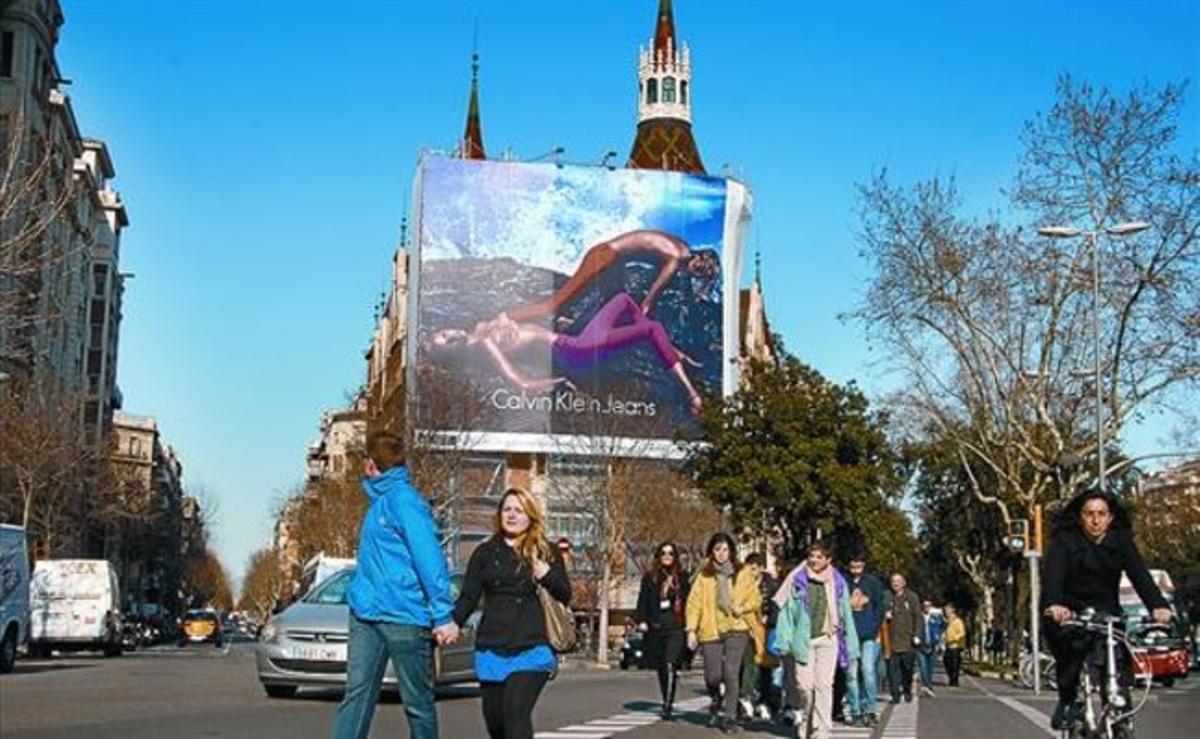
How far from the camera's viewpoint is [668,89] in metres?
108

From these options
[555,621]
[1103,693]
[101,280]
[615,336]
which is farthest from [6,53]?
[1103,693]

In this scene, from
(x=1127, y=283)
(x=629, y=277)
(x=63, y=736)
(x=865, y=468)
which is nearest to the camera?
(x=63, y=736)

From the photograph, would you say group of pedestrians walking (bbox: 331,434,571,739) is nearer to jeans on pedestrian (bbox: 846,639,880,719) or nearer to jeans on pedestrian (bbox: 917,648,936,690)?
jeans on pedestrian (bbox: 846,639,880,719)

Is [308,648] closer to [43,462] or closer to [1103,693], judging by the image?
[1103,693]

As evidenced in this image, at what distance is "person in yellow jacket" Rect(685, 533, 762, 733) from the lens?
590 inches

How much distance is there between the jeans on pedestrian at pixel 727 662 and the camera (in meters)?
14.8

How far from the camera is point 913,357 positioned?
3531 cm

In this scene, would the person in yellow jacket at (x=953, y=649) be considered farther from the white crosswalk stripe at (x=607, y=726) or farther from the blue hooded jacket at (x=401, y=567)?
the blue hooded jacket at (x=401, y=567)

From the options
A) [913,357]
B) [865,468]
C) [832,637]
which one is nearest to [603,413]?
[865,468]

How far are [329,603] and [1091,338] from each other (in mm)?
22240

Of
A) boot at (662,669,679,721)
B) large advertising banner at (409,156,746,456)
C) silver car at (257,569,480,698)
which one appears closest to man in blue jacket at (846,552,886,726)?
boot at (662,669,679,721)

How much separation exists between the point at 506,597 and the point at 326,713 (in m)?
7.34

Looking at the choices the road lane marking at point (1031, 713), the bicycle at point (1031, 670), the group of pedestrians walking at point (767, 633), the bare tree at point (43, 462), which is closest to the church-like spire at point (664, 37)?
the bare tree at point (43, 462)

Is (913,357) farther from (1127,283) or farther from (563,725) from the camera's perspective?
(563,725)
